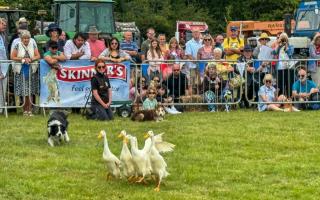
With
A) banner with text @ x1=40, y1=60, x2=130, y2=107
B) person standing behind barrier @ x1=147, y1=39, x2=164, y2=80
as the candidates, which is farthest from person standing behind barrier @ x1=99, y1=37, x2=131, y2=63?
person standing behind barrier @ x1=147, y1=39, x2=164, y2=80

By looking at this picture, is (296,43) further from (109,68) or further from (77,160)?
(77,160)

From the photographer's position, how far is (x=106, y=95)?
14.2m

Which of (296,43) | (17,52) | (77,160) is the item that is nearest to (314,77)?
(296,43)

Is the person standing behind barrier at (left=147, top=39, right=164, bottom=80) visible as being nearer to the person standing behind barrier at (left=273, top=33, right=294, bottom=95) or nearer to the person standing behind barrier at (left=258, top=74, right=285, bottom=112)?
the person standing behind barrier at (left=258, top=74, right=285, bottom=112)

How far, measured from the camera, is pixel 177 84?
628 inches

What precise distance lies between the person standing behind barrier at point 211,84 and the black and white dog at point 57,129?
5.47 metres

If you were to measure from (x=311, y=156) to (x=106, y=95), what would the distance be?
5392 millimetres

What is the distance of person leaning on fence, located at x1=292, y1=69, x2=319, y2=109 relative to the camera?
1617 cm

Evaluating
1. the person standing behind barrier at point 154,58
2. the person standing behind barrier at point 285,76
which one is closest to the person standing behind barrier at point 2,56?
the person standing behind barrier at point 154,58

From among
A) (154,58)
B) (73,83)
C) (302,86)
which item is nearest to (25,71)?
Result: (73,83)

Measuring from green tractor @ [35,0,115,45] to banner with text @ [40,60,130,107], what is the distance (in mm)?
5838

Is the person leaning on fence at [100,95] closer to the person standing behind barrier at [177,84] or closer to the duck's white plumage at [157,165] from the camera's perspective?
the person standing behind barrier at [177,84]

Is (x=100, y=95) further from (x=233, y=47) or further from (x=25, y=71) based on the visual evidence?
(x=233, y=47)

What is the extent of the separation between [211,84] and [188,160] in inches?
259
